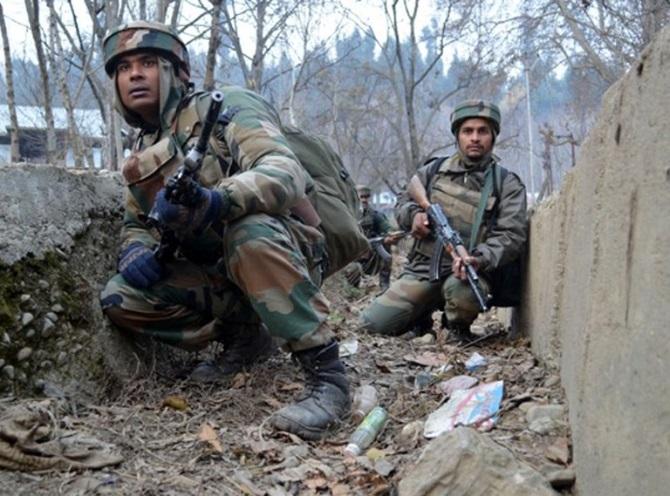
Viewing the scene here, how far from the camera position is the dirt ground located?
6.37ft

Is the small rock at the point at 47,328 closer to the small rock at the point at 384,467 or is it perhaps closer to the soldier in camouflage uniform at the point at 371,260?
the small rock at the point at 384,467

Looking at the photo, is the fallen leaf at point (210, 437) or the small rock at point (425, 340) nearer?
the fallen leaf at point (210, 437)

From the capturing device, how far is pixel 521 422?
226 centimetres

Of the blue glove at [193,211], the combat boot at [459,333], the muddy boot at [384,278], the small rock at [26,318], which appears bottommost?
the muddy boot at [384,278]

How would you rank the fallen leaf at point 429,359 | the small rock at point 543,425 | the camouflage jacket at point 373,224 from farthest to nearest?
the camouflage jacket at point 373,224, the fallen leaf at point 429,359, the small rock at point 543,425

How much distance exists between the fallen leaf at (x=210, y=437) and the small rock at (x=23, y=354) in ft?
2.14

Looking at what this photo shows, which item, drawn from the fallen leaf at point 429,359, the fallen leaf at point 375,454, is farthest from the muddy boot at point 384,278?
the fallen leaf at point 375,454

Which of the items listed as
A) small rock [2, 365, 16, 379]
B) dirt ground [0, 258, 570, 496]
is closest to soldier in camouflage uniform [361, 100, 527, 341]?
dirt ground [0, 258, 570, 496]

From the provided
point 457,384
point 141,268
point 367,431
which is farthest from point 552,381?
point 141,268

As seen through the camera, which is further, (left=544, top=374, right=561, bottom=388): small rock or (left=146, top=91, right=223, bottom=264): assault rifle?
(left=544, top=374, right=561, bottom=388): small rock

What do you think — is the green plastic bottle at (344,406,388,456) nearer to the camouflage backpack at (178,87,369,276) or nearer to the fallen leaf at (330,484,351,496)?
the fallen leaf at (330,484,351,496)

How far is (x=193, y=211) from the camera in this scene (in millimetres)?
2398

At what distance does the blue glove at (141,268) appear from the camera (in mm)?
2805

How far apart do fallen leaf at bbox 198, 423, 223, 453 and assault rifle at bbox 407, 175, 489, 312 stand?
199 cm
